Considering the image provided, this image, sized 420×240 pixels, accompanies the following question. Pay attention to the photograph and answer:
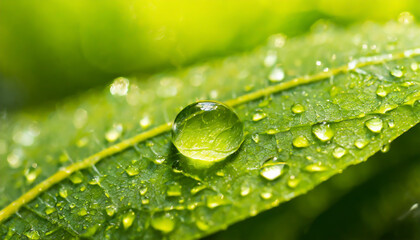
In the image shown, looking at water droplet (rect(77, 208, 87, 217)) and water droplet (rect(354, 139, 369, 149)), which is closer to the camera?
water droplet (rect(354, 139, 369, 149))

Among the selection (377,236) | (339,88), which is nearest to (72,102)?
(339,88)

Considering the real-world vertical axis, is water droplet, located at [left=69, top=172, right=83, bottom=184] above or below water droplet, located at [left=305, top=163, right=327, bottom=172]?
above

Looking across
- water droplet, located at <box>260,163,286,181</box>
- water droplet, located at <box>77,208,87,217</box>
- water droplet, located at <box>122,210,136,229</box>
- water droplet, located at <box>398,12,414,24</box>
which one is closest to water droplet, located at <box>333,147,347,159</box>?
water droplet, located at <box>260,163,286,181</box>

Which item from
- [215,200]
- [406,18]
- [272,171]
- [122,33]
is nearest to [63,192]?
[215,200]

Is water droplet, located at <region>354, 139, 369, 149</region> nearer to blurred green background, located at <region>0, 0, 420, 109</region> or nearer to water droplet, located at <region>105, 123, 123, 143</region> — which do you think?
water droplet, located at <region>105, 123, 123, 143</region>

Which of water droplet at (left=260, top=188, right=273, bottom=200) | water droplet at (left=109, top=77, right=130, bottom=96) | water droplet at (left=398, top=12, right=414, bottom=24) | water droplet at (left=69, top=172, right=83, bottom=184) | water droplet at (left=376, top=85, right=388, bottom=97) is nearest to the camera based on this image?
water droplet at (left=260, top=188, right=273, bottom=200)

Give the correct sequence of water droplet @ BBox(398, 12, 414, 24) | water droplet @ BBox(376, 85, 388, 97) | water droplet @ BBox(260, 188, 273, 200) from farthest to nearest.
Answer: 1. water droplet @ BBox(398, 12, 414, 24)
2. water droplet @ BBox(376, 85, 388, 97)
3. water droplet @ BBox(260, 188, 273, 200)

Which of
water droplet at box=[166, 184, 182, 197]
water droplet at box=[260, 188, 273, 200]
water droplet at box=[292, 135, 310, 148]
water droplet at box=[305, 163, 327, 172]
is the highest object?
water droplet at box=[292, 135, 310, 148]

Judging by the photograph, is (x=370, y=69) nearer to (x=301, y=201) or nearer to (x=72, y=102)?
(x=301, y=201)

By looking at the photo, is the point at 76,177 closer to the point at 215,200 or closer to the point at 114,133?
the point at 114,133
